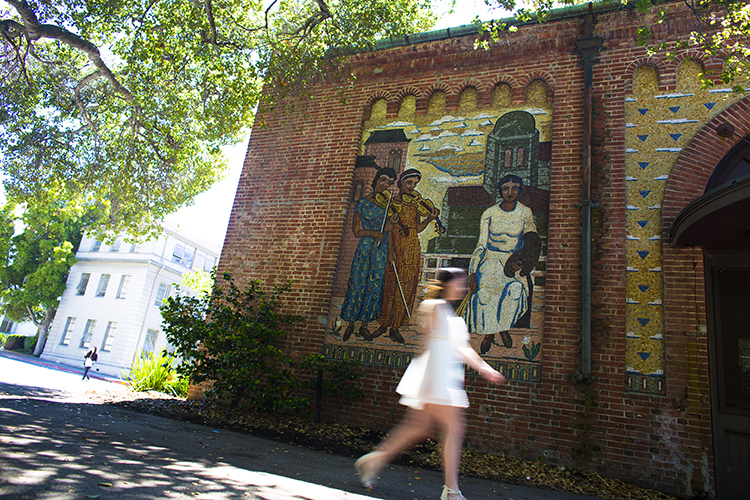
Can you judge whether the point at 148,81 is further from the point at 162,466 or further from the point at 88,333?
the point at 88,333

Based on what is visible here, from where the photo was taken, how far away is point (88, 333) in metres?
28.1

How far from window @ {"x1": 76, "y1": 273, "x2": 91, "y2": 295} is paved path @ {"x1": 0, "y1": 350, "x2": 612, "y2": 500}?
27.5 m

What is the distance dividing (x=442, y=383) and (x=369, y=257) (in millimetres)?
4595

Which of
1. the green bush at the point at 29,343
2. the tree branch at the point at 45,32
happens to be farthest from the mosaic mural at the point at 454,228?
the green bush at the point at 29,343

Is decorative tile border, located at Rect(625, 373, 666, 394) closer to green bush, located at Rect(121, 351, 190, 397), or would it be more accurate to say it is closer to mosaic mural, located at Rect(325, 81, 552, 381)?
mosaic mural, located at Rect(325, 81, 552, 381)

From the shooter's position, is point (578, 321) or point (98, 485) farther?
point (578, 321)

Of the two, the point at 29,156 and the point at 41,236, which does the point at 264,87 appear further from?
the point at 41,236

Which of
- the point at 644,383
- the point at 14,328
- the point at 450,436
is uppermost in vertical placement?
the point at 644,383

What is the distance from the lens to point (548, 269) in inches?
270

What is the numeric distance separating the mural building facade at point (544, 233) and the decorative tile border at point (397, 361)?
31 mm

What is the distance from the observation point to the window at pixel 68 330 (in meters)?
28.8

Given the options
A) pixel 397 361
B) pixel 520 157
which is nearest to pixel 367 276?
pixel 397 361

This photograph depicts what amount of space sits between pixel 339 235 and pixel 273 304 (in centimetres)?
173

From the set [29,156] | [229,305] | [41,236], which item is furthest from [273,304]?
A: [41,236]
